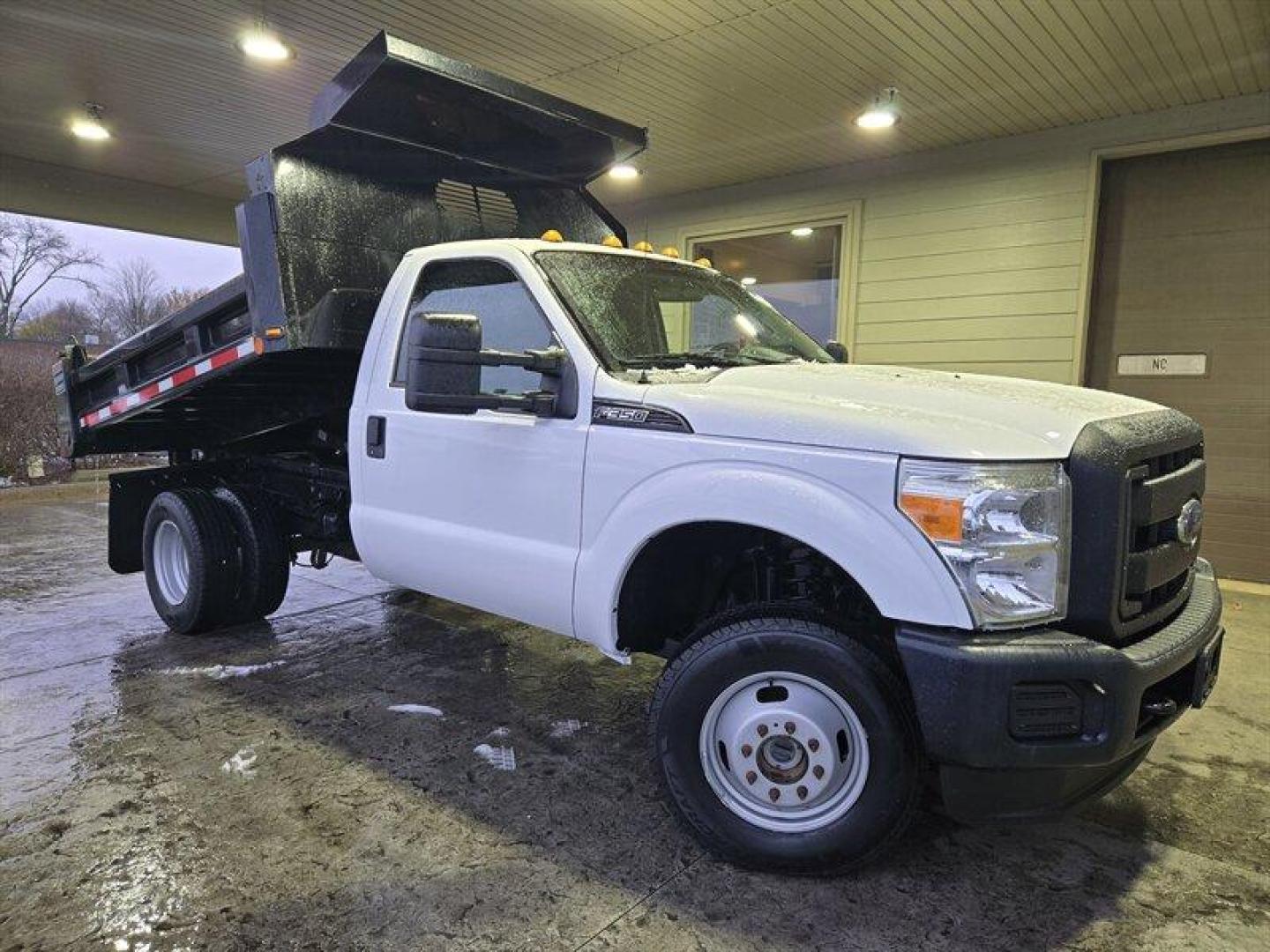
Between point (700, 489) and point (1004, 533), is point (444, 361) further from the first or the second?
point (1004, 533)

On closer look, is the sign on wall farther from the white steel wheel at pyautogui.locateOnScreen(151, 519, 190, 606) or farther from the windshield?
the white steel wheel at pyautogui.locateOnScreen(151, 519, 190, 606)

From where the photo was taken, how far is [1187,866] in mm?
2639

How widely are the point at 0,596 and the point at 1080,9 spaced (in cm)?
810

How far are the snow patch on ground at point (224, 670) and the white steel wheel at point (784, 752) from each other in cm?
278

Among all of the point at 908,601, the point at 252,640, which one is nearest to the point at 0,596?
the point at 252,640

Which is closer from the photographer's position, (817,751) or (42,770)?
(817,751)

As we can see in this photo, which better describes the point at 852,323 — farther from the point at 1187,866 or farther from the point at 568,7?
the point at 1187,866

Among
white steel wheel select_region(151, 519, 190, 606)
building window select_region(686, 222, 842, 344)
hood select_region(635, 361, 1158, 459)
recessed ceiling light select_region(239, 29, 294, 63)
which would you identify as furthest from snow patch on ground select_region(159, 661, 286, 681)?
building window select_region(686, 222, 842, 344)

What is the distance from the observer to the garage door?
6434 mm

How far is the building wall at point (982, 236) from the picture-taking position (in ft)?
22.4

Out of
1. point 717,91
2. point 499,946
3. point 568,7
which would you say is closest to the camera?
point 499,946

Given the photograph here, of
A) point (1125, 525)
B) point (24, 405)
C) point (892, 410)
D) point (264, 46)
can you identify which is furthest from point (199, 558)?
point (24, 405)

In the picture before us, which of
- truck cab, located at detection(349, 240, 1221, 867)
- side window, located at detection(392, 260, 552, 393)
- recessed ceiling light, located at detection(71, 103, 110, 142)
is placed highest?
recessed ceiling light, located at detection(71, 103, 110, 142)

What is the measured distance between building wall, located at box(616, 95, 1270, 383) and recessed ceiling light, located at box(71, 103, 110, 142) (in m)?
6.65
